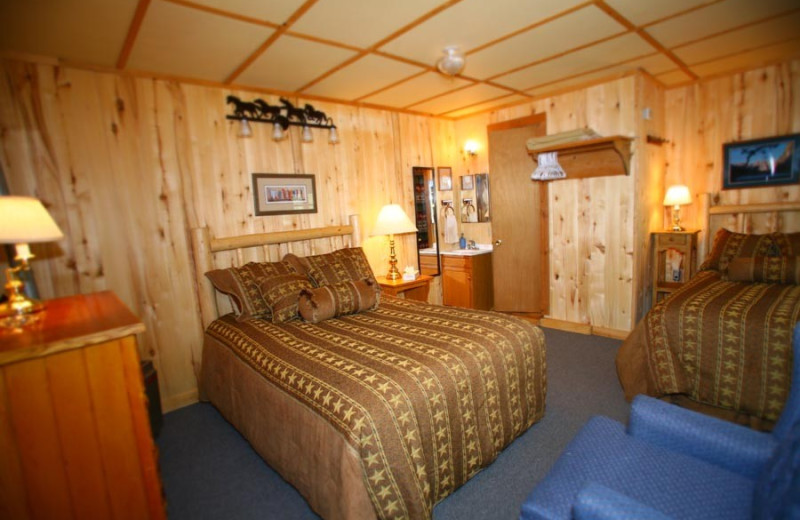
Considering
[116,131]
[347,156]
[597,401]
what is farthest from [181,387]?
[597,401]

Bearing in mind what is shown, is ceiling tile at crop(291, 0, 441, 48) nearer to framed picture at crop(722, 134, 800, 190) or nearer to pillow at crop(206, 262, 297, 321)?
pillow at crop(206, 262, 297, 321)

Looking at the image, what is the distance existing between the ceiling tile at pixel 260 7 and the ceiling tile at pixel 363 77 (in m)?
0.77

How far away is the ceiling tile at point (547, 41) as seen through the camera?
2354 mm

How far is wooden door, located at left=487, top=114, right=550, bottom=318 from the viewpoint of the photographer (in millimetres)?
4207

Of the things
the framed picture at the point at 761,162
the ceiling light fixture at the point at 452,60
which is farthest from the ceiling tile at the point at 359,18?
the framed picture at the point at 761,162

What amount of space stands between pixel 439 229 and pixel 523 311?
1.39m

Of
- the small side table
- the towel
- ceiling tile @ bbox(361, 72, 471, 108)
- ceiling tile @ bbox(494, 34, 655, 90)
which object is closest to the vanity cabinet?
the towel

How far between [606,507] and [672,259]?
3862 millimetres

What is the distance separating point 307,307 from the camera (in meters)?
2.62

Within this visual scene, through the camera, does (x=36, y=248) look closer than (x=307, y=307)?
Yes

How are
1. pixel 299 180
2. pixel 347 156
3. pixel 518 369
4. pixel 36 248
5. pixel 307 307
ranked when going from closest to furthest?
pixel 518 369 → pixel 36 248 → pixel 307 307 → pixel 299 180 → pixel 347 156

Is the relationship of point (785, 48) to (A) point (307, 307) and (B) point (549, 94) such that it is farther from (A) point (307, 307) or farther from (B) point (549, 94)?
(A) point (307, 307)

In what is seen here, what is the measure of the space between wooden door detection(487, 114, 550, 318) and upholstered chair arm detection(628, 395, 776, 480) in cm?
287

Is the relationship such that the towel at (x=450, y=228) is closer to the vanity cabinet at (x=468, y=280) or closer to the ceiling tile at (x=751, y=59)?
the vanity cabinet at (x=468, y=280)
